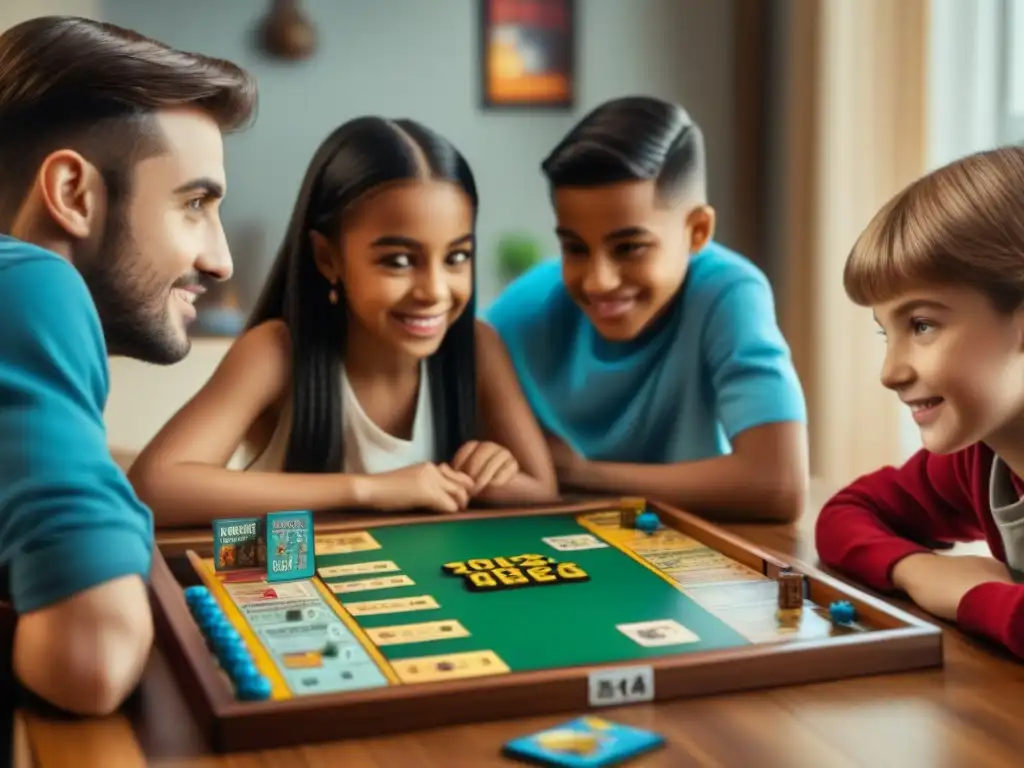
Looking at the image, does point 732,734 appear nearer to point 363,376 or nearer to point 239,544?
point 239,544

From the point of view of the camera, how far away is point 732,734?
2.89 feet

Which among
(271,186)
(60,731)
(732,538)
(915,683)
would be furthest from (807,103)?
(60,731)

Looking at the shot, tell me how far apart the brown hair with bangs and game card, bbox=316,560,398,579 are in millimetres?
512

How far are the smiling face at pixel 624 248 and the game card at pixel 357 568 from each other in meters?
0.55

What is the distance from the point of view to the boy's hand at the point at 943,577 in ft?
3.68

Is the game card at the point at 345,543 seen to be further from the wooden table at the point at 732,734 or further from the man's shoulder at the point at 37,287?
the man's shoulder at the point at 37,287

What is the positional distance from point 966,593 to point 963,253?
286mm

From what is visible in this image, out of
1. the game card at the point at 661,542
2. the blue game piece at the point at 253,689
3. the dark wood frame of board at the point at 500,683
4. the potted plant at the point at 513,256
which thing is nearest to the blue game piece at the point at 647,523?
the game card at the point at 661,542

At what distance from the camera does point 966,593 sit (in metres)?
1.10

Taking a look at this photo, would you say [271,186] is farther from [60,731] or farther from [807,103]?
[60,731]

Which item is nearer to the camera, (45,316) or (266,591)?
(45,316)

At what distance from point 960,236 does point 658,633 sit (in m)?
0.41

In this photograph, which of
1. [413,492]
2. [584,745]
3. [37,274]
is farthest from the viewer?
[413,492]

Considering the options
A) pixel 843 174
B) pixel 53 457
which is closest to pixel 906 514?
pixel 53 457
